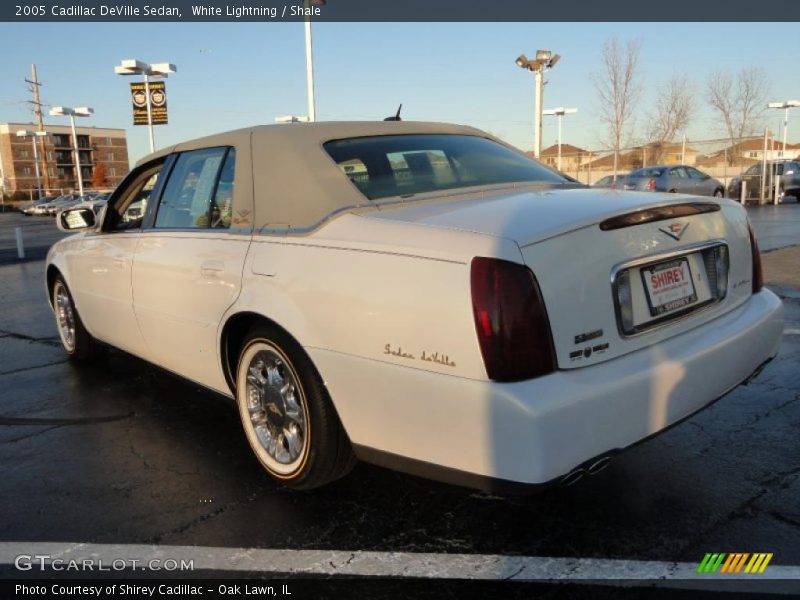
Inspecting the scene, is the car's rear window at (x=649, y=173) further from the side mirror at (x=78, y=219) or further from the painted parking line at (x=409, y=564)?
the painted parking line at (x=409, y=564)

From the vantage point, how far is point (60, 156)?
10888 cm

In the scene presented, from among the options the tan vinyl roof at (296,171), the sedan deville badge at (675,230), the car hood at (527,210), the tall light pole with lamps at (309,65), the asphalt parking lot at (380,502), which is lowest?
the asphalt parking lot at (380,502)

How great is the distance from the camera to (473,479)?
88.4 inches

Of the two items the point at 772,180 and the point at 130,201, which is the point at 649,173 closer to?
the point at 772,180

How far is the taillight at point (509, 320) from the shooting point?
2162mm

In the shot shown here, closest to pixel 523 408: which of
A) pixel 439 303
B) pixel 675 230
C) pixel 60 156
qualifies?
pixel 439 303

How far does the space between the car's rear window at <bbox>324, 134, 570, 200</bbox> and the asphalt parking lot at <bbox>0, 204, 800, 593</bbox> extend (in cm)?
134

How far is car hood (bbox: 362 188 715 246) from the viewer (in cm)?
231

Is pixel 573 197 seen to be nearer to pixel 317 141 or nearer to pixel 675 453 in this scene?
pixel 317 141

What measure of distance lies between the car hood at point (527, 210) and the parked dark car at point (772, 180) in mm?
28301

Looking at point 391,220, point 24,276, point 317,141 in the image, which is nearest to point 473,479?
point 391,220

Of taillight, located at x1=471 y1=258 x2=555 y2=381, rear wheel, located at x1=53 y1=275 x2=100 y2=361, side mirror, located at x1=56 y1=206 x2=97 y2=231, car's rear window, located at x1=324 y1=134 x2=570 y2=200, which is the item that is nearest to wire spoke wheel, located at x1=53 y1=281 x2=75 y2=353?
rear wheel, located at x1=53 y1=275 x2=100 y2=361

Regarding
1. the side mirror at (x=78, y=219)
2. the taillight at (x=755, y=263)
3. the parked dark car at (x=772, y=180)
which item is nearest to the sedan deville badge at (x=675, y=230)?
the taillight at (x=755, y=263)

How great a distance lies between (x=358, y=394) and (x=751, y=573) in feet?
4.92
